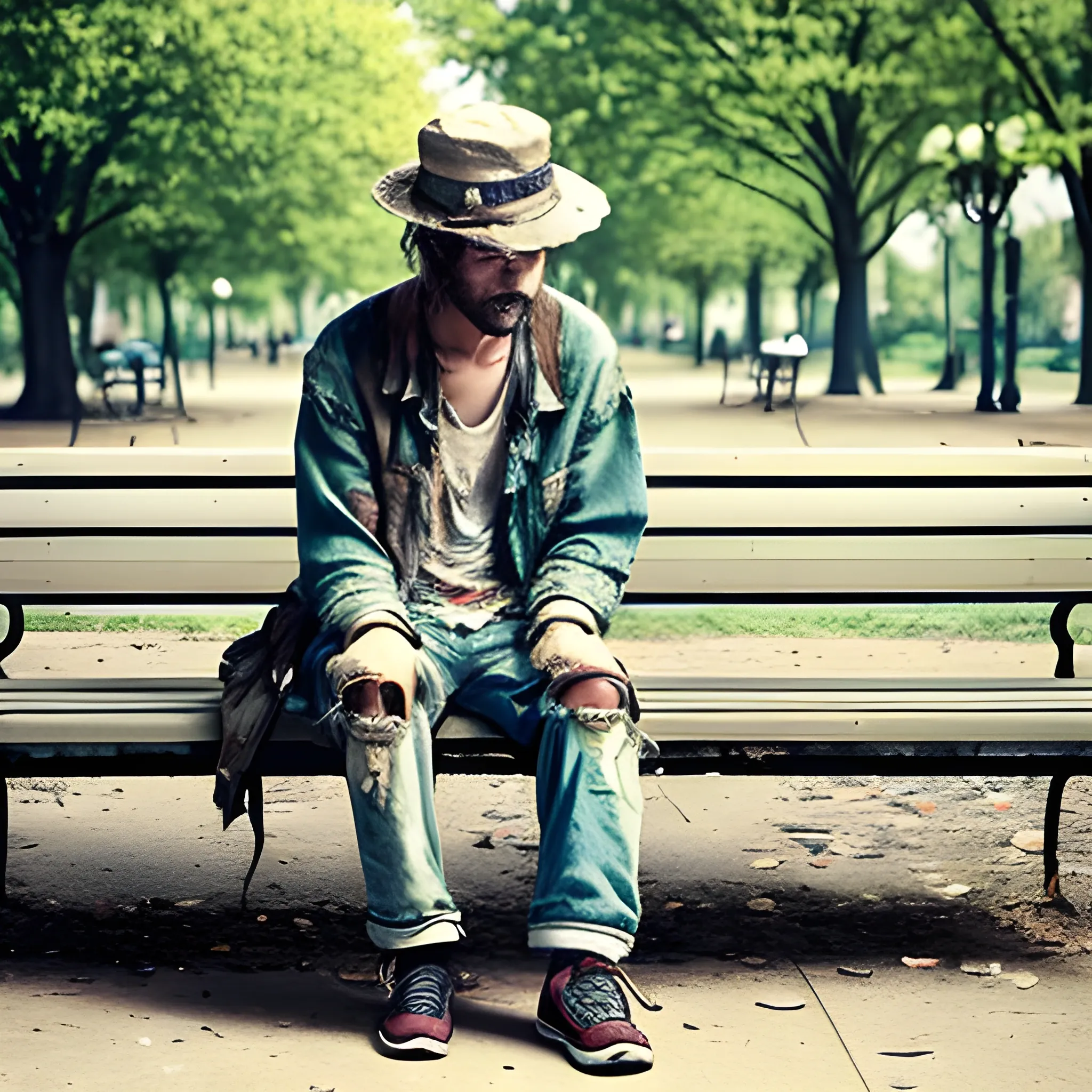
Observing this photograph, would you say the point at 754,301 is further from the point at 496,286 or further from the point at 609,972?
the point at 609,972

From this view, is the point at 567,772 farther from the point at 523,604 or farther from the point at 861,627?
the point at 861,627

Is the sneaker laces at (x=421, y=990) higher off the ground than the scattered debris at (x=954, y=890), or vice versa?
the sneaker laces at (x=421, y=990)

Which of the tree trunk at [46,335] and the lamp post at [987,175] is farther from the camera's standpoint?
the tree trunk at [46,335]

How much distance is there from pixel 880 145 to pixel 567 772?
2477cm

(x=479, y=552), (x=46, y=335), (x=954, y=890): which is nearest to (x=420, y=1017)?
(x=479, y=552)

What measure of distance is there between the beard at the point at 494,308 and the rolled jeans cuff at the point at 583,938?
115cm

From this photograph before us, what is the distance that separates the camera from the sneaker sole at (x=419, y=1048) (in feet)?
11.3

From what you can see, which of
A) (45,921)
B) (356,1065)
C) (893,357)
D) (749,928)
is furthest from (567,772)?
(893,357)

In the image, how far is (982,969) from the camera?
4.03 meters

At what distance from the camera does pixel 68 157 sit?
73.3 ft

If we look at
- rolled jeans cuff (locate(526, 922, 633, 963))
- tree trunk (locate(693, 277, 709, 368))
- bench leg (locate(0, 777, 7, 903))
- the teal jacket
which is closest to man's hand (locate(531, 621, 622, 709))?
the teal jacket

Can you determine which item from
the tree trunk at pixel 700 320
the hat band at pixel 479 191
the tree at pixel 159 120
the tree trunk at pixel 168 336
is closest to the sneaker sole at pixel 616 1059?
the hat band at pixel 479 191

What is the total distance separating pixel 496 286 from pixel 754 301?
40.0 meters

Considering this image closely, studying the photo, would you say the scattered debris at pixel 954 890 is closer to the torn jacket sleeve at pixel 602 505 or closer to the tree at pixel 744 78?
the torn jacket sleeve at pixel 602 505
